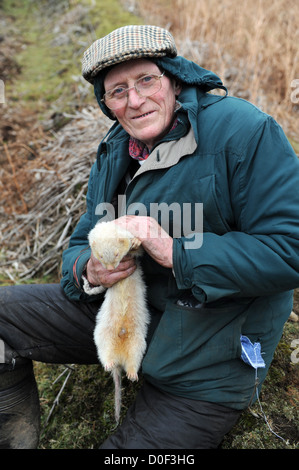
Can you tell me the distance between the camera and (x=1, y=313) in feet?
7.78

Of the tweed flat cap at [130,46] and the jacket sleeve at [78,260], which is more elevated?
the tweed flat cap at [130,46]

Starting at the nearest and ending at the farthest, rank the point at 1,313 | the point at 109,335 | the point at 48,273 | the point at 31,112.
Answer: the point at 109,335, the point at 1,313, the point at 48,273, the point at 31,112

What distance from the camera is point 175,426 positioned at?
1962mm

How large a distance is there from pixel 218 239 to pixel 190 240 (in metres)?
0.13

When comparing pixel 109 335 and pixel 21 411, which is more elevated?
pixel 109 335

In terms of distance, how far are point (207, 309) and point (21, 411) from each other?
1366 mm

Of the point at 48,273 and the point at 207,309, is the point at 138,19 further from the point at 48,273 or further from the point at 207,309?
the point at 207,309

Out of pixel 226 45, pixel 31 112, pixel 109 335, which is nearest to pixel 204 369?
pixel 109 335

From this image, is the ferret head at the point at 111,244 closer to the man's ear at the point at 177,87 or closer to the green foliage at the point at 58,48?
the man's ear at the point at 177,87

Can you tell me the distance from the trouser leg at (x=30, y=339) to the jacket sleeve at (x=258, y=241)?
910 mm

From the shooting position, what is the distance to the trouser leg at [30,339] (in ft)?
7.77

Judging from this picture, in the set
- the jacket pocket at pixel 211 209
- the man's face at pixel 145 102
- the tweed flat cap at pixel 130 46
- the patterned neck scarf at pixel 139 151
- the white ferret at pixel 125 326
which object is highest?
the tweed flat cap at pixel 130 46

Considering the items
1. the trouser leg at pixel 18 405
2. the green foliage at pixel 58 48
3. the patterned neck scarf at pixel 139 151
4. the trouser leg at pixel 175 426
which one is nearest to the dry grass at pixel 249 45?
the green foliage at pixel 58 48

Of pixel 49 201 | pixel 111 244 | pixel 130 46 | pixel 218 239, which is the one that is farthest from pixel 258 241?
pixel 49 201
